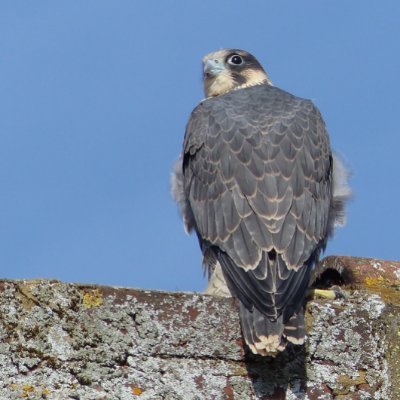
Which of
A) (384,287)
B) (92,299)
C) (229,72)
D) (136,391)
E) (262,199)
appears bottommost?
(136,391)

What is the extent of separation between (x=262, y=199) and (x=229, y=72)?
3.02 m

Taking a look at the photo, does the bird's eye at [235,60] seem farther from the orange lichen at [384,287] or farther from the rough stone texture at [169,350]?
the rough stone texture at [169,350]

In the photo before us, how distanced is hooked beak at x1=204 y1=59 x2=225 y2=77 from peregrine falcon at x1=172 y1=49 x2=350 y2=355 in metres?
1.23

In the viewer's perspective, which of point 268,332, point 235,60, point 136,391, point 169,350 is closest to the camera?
point 136,391

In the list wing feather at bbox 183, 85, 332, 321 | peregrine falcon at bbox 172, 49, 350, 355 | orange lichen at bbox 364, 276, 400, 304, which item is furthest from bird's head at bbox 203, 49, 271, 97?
orange lichen at bbox 364, 276, 400, 304

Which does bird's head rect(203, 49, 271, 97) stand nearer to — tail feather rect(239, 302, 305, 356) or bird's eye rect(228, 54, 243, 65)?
bird's eye rect(228, 54, 243, 65)

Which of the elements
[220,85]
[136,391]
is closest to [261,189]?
[136,391]

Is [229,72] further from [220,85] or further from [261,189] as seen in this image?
[261,189]

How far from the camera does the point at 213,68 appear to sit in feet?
22.9

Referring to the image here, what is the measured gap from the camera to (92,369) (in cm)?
273

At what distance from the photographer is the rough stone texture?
2.69 meters

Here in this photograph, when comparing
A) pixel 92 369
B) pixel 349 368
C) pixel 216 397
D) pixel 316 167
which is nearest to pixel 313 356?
pixel 349 368

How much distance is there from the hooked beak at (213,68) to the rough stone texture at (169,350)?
13.0 feet

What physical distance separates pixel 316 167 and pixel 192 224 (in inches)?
29.3
